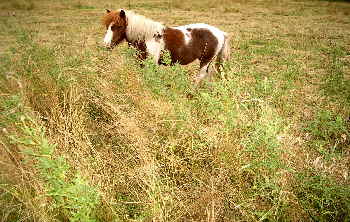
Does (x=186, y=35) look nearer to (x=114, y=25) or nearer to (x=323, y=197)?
(x=114, y=25)

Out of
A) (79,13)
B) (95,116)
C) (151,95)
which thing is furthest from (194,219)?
(79,13)

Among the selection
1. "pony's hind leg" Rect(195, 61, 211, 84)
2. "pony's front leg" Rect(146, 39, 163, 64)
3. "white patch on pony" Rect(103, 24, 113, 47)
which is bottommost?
"pony's hind leg" Rect(195, 61, 211, 84)

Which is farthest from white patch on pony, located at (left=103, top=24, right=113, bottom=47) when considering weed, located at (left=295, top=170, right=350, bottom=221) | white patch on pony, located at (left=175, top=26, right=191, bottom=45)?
weed, located at (left=295, top=170, right=350, bottom=221)

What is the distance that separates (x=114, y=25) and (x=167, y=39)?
1017mm

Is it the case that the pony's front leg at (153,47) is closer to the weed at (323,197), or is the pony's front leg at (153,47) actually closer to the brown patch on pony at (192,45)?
the brown patch on pony at (192,45)

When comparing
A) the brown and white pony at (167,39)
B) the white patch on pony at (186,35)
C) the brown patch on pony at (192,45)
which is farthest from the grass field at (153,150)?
the white patch on pony at (186,35)

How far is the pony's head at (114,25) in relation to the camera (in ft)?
17.0

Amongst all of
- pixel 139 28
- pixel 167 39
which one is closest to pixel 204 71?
pixel 167 39

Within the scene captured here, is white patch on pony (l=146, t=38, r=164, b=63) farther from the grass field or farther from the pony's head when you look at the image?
the grass field

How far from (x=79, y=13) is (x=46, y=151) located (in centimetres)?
1669

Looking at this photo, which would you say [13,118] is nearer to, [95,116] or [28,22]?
[95,116]

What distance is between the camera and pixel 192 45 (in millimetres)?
5727

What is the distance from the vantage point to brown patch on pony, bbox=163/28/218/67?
5.54 m

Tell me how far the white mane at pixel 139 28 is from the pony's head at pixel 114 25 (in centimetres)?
11
